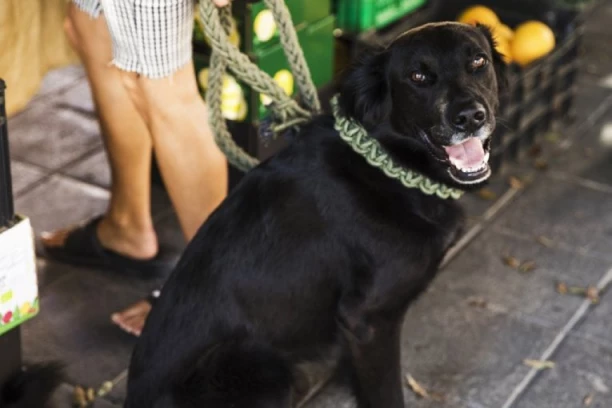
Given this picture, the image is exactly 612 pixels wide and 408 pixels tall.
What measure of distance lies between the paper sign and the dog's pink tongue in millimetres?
989

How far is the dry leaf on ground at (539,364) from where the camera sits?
2.80 metres

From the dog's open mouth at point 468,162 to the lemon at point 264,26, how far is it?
3.78 feet

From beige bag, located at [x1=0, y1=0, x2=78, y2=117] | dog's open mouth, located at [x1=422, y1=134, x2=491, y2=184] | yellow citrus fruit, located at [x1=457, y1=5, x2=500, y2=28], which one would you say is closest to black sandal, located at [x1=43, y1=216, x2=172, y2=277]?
beige bag, located at [x1=0, y1=0, x2=78, y2=117]

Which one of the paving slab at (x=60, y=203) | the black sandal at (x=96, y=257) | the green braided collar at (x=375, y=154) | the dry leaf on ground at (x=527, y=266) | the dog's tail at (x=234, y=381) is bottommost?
the paving slab at (x=60, y=203)

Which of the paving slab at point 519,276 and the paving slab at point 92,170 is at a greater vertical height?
the paving slab at point 519,276

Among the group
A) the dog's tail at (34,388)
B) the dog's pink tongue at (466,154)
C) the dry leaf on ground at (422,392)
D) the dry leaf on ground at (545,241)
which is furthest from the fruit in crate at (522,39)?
the dog's tail at (34,388)

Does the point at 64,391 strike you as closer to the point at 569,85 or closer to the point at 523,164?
the point at 523,164

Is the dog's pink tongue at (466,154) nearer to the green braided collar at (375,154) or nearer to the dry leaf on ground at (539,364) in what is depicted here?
the green braided collar at (375,154)

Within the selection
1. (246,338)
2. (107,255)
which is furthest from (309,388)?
(107,255)

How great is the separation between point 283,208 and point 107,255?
1.13m

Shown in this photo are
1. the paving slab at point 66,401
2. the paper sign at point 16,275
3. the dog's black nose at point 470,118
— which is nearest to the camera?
the dog's black nose at point 470,118

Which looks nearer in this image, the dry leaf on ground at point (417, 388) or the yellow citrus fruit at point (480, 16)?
the dry leaf on ground at point (417, 388)

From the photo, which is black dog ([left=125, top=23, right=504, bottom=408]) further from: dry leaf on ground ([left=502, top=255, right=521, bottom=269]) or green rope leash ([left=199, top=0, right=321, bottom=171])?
dry leaf on ground ([left=502, top=255, right=521, bottom=269])

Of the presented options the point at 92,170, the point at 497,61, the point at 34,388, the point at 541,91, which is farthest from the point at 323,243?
the point at 541,91
